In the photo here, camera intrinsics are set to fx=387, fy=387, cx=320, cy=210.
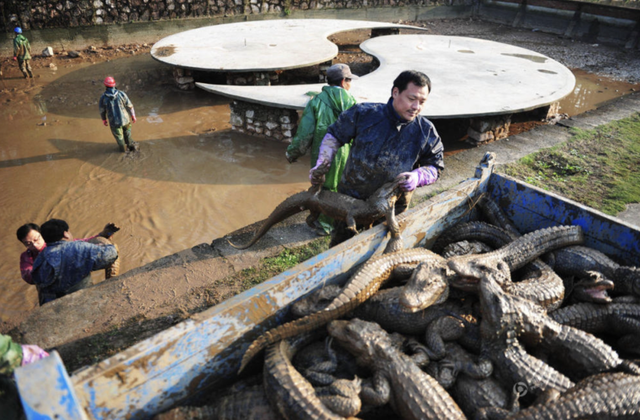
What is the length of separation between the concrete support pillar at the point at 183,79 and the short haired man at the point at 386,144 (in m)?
8.30

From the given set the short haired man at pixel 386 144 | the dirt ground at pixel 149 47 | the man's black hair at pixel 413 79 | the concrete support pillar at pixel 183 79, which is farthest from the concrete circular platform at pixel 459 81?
the man's black hair at pixel 413 79

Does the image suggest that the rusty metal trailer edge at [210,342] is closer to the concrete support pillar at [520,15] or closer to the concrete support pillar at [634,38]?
the concrete support pillar at [634,38]

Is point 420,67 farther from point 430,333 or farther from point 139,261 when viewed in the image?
point 430,333

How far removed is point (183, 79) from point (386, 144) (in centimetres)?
867

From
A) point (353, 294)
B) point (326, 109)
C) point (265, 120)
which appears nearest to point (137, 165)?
point (265, 120)

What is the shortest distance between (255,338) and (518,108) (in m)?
6.70

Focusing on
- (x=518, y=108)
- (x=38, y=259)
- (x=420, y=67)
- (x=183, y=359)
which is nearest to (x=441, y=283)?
(x=183, y=359)

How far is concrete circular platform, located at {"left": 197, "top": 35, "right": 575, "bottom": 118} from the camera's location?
702 cm

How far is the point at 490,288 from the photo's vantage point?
238 cm

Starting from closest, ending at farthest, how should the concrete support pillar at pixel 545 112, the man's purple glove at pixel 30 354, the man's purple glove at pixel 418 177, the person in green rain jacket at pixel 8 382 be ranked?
the person in green rain jacket at pixel 8 382
the man's purple glove at pixel 30 354
the man's purple glove at pixel 418 177
the concrete support pillar at pixel 545 112

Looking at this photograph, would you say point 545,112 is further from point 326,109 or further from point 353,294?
point 353,294

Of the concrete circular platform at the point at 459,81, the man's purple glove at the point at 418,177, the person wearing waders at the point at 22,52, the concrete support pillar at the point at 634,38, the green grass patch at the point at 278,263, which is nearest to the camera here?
the man's purple glove at the point at 418,177

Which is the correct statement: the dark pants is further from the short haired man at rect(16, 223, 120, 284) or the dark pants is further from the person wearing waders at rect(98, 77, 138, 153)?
the short haired man at rect(16, 223, 120, 284)

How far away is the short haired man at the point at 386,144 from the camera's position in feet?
10.2
